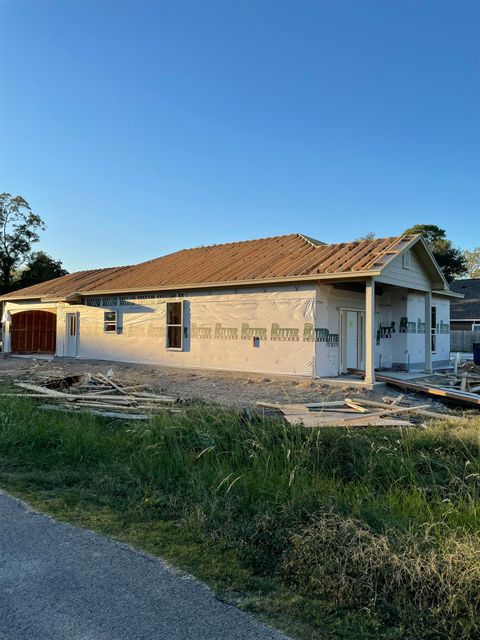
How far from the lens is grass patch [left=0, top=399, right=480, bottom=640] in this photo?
3217 millimetres

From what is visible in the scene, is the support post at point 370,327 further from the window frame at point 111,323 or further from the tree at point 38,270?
the tree at point 38,270

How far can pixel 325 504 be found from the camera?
4.51 meters

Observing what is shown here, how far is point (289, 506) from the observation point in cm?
453

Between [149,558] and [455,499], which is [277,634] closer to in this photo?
[149,558]

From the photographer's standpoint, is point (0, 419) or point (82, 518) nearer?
point (82, 518)

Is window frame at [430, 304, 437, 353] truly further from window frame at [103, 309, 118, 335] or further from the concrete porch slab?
window frame at [103, 309, 118, 335]

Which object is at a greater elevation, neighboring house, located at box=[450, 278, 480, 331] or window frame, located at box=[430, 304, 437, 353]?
neighboring house, located at box=[450, 278, 480, 331]

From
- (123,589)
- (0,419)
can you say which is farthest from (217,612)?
(0,419)

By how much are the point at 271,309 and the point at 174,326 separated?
4.77 metres

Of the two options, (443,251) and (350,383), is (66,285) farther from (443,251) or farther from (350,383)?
(443,251)

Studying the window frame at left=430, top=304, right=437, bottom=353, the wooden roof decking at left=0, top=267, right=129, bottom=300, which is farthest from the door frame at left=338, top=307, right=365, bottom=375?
the wooden roof decking at left=0, top=267, right=129, bottom=300

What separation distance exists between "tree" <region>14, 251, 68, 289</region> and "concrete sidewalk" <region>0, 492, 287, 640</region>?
44.1 meters

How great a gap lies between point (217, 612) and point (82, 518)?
2.06 m

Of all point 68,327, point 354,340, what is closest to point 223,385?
point 354,340
